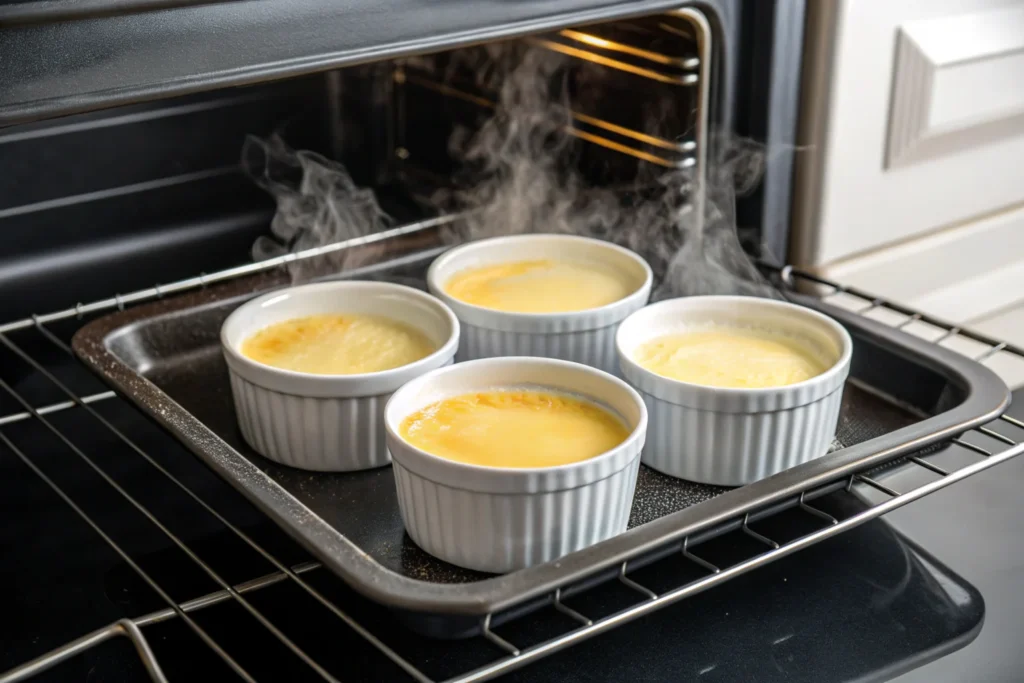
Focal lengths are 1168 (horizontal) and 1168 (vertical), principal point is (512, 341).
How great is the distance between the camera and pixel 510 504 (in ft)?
2.20

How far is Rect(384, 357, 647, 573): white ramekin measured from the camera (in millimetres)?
668

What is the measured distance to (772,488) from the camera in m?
0.69

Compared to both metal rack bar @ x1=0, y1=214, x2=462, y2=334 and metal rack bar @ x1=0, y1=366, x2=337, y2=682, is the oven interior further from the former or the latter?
metal rack bar @ x1=0, y1=366, x2=337, y2=682

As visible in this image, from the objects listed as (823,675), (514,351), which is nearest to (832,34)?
(514,351)

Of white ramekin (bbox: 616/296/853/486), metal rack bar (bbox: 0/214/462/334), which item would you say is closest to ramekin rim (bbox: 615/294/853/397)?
white ramekin (bbox: 616/296/853/486)

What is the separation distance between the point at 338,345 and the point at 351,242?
0.63 ft

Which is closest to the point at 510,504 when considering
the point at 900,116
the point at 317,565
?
the point at 317,565

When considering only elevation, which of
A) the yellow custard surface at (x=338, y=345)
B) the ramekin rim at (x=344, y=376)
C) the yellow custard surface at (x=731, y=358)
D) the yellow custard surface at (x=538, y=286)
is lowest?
the yellow custard surface at (x=338, y=345)

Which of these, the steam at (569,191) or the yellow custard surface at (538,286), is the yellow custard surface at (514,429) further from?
the steam at (569,191)

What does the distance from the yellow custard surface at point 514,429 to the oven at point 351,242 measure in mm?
84

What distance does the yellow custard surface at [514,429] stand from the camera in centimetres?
73

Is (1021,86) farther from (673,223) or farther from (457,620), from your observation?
(457,620)

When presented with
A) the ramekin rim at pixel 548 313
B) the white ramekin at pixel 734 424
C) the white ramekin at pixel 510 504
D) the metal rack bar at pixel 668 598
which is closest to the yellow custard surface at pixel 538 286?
the ramekin rim at pixel 548 313

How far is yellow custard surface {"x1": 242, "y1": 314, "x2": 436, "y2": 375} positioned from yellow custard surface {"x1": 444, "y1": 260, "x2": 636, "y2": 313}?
8 centimetres
